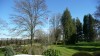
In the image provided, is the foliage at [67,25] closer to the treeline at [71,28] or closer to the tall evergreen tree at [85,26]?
the treeline at [71,28]

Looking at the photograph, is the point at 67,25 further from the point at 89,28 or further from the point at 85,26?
the point at 85,26

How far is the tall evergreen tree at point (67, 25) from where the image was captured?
81875 millimetres

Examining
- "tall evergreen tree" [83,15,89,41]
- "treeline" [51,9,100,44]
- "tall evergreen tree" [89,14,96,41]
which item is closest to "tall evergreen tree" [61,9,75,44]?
"treeline" [51,9,100,44]

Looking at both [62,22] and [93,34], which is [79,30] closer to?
[93,34]

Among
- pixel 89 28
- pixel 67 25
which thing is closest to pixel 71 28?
pixel 67 25

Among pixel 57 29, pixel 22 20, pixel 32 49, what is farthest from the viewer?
pixel 57 29

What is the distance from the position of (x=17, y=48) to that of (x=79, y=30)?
63.2 meters

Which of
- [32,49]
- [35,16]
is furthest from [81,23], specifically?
[32,49]

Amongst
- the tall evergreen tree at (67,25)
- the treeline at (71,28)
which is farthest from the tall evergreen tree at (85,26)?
the tall evergreen tree at (67,25)

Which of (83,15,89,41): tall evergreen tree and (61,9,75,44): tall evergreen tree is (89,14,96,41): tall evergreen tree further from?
(61,9,75,44): tall evergreen tree

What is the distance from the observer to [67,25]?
83.1 meters

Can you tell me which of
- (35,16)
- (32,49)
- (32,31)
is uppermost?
(35,16)

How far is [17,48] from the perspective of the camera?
32750mm

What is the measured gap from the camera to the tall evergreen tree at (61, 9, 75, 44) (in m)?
81.9
